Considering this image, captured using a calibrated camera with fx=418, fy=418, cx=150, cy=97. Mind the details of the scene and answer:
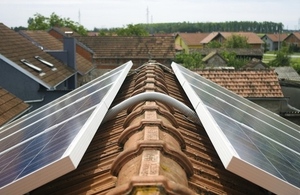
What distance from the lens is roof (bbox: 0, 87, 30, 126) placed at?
12266 mm

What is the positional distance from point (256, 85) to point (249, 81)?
0.40 meters

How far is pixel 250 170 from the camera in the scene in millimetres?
3658

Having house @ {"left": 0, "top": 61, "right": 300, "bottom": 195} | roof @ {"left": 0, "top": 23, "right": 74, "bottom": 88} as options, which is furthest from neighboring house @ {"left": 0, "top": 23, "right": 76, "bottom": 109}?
house @ {"left": 0, "top": 61, "right": 300, "bottom": 195}

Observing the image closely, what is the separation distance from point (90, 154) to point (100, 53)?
3636 centimetres

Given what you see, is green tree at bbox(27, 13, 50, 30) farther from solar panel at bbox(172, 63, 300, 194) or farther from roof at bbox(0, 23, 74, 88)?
solar panel at bbox(172, 63, 300, 194)

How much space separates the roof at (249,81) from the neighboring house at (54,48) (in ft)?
31.5

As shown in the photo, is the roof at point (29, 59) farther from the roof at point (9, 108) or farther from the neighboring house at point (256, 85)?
the neighboring house at point (256, 85)

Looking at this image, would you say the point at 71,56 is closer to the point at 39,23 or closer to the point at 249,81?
the point at 249,81

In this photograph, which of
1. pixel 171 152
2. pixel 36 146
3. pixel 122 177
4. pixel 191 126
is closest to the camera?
pixel 122 177

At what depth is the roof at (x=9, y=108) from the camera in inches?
483

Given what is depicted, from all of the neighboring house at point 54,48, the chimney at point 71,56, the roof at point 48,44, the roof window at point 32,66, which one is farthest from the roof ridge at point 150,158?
the roof at point 48,44

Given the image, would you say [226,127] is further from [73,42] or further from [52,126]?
[73,42]

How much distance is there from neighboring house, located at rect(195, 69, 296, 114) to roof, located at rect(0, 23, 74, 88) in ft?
23.3

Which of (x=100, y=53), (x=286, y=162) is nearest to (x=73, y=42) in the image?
(x=100, y=53)
